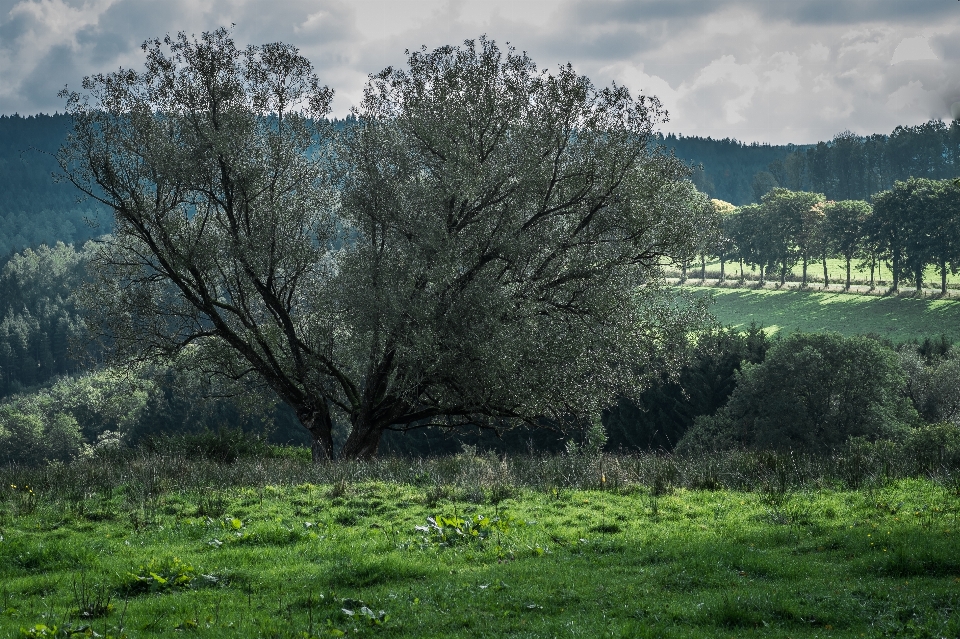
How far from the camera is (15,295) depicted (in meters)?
198

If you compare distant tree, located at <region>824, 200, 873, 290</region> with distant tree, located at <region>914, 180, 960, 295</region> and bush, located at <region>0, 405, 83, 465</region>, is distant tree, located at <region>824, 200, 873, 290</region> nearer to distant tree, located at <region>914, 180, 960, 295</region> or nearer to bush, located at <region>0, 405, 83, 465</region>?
distant tree, located at <region>914, 180, 960, 295</region>

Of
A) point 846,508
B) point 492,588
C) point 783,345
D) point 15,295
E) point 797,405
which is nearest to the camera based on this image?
point 492,588

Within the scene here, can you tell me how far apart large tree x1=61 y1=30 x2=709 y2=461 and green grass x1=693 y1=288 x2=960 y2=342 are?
226 feet

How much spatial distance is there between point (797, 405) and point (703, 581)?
1521 inches

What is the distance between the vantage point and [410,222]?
76.7ft

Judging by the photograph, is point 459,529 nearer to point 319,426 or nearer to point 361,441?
point 361,441

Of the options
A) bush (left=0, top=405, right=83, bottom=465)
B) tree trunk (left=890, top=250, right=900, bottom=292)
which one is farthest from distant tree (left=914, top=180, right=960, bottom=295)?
bush (left=0, top=405, right=83, bottom=465)

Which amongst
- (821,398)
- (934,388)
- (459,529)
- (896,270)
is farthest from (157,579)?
(896,270)

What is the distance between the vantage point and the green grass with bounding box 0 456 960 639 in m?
8.45

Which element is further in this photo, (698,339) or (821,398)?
(821,398)

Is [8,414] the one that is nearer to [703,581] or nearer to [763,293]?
[763,293]

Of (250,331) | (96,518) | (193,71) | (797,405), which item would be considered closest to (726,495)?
(96,518)

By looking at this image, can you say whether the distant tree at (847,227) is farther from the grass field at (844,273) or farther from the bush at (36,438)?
the bush at (36,438)

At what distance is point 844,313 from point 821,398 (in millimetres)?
60668
